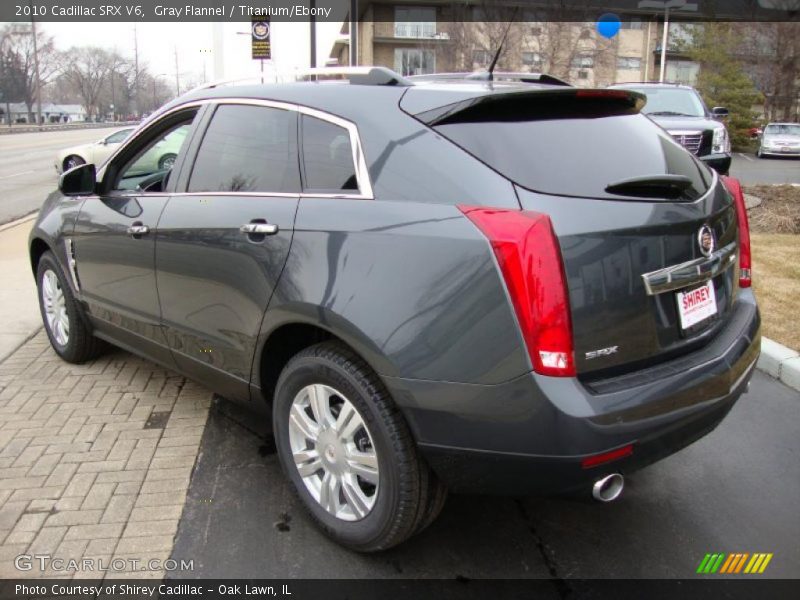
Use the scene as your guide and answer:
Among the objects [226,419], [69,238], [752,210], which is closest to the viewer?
[226,419]

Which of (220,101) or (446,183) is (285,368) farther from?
(220,101)

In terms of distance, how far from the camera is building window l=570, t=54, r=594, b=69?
4304 cm

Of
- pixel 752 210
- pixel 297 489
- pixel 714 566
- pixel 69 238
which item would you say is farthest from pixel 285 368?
pixel 752 210

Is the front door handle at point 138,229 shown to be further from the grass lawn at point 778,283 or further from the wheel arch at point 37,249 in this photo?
the grass lawn at point 778,283

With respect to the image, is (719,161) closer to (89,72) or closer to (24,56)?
(24,56)

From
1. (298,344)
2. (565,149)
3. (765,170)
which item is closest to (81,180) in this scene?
(298,344)

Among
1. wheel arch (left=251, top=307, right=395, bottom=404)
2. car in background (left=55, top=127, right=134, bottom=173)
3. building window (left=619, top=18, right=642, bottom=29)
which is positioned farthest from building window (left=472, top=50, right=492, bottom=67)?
wheel arch (left=251, top=307, right=395, bottom=404)

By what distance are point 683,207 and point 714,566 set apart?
1.36m

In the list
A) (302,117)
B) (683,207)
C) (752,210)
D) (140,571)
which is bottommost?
(140,571)

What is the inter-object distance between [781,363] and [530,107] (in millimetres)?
2905

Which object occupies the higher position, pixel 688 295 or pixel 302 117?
pixel 302 117

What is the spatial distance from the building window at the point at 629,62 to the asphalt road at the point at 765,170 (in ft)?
68.1

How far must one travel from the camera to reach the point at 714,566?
260 centimetres

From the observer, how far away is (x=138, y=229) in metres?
→ 3.52
